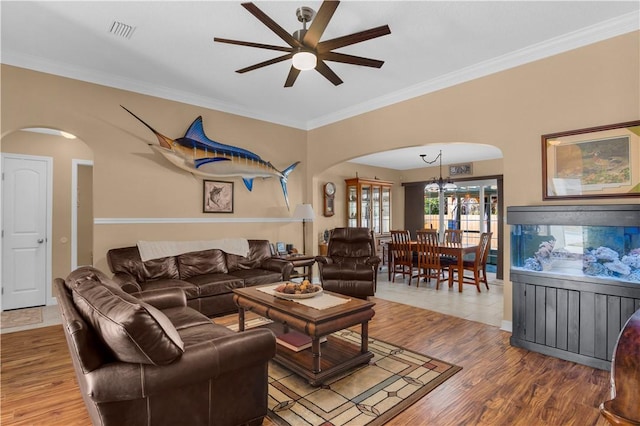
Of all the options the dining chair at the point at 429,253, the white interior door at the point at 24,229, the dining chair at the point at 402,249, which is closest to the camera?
the white interior door at the point at 24,229

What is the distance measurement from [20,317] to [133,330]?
399 centimetres

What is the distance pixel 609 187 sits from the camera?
2.94m

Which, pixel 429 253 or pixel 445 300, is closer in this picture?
pixel 445 300

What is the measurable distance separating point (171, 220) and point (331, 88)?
2.85m

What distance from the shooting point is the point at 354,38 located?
2453mm

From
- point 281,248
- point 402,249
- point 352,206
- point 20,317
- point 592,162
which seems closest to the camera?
point 592,162

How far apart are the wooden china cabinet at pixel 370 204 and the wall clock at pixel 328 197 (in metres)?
0.48

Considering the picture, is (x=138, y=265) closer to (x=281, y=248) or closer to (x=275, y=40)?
(x=281, y=248)

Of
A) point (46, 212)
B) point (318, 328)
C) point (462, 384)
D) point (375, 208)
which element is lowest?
point (462, 384)

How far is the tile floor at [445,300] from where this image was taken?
13.4ft

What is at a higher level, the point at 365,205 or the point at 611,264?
the point at 365,205

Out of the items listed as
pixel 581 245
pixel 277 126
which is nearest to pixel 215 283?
pixel 277 126

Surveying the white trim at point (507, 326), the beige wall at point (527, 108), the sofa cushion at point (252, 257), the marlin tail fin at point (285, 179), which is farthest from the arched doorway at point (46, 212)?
the white trim at point (507, 326)

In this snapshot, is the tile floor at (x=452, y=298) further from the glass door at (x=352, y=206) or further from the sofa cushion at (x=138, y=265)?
the sofa cushion at (x=138, y=265)
